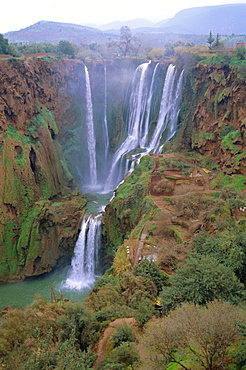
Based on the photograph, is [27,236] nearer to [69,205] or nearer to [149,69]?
[69,205]

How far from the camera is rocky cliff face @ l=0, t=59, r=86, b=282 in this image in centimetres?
2894

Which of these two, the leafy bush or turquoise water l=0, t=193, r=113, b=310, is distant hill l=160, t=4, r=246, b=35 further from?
the leafy bush

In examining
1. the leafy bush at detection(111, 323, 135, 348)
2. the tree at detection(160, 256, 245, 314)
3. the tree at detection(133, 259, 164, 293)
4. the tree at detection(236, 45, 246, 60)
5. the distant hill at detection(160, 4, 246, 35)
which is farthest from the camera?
the distant hill at detection(160, 4, 246, 35)

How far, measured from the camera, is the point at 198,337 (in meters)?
8.98

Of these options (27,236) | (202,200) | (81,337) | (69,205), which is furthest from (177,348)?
(69,205)

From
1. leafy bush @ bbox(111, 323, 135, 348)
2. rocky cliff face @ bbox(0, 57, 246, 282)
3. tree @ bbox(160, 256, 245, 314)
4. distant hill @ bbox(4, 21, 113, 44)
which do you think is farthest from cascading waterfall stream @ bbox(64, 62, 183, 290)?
distant hill @ bbox(4, 21, 113, 44)

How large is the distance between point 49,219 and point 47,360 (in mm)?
19841

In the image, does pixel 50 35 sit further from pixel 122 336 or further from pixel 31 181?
pixel 122 336

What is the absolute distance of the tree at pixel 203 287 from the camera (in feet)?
41.8

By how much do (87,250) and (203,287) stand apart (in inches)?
691

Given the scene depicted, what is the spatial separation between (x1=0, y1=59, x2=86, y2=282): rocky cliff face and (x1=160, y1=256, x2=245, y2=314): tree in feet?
56.5

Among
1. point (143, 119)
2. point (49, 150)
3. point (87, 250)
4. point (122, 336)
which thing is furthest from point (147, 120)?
point (122, 336)

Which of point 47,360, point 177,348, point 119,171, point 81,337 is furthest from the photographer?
point 119,171

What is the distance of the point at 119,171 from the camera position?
127ft
